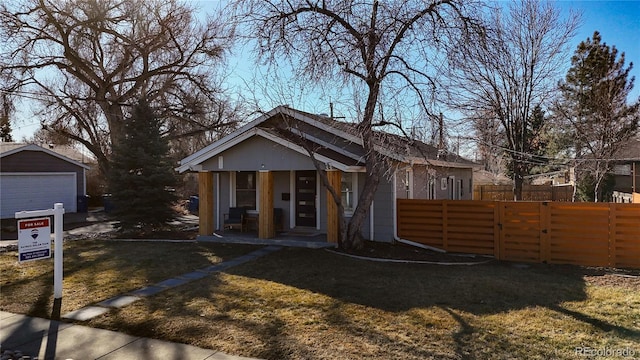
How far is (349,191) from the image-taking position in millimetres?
12359

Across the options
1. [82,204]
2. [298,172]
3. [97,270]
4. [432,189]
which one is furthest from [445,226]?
[82,204]

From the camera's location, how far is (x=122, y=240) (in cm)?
1333

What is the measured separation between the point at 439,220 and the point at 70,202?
69.0 ft

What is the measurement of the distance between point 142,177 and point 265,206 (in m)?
5.57

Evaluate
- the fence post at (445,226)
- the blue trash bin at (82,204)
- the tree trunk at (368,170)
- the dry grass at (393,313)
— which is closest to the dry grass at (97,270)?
the dry grass at (393,313)

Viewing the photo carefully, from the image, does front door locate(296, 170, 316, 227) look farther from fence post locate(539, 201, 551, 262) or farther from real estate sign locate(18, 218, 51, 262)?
real estate sign locate(18, 218, 51, 262)

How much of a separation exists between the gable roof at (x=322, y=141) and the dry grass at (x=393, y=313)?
3100mm

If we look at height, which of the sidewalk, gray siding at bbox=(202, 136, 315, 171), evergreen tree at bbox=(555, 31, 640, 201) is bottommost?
the sidewalk

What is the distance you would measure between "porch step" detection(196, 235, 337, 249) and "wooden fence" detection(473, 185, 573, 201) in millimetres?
17816

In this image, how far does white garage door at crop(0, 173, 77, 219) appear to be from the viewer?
19516 mm

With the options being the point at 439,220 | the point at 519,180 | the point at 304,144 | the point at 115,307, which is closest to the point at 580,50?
the point at 519,180

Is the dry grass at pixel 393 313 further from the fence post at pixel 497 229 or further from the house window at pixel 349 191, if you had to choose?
the house window at pixel 349 191

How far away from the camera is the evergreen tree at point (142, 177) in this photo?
47.3 ft

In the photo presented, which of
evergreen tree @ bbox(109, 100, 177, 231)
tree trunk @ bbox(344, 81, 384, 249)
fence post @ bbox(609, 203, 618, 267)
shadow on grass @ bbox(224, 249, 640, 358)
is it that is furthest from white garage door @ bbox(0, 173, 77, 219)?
fence post @ bbox(609, 203, 618, 267)
